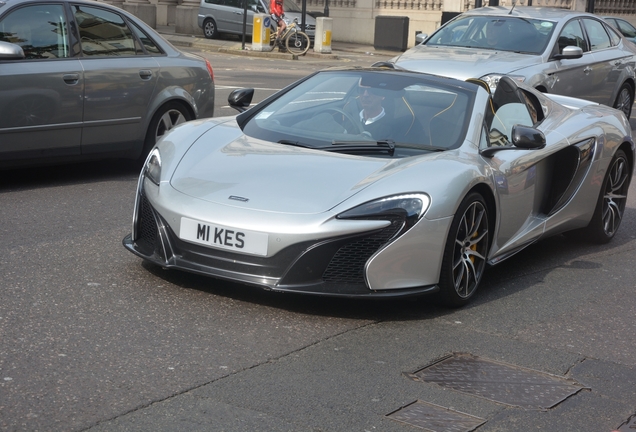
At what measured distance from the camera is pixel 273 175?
525cm

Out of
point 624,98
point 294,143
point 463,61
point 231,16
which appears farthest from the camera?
point 231,16

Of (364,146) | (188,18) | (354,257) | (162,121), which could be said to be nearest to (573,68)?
(162,121)

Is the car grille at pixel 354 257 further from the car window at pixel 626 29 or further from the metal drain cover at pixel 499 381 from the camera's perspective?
the car window at pixel 626 29

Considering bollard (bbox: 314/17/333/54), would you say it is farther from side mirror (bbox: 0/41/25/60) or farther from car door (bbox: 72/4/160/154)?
side mirror (bbox: 0/41/25/60)

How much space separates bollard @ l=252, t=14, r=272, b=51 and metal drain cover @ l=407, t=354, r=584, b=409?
2327 centimetres

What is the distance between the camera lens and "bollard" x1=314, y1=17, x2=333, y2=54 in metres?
28.7

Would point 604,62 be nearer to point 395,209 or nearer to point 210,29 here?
point 395,209

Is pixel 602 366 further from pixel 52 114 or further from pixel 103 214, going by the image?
pixel 52 114

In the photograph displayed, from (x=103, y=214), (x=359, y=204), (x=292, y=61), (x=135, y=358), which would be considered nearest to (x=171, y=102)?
(x=103, y=214)

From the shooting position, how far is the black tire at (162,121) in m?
8.88

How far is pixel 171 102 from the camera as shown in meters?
9.03

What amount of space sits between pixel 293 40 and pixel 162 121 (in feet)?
66.5

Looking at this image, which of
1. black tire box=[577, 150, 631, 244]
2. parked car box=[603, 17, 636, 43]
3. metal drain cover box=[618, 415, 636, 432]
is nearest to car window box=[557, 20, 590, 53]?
black tire box=[577, 150, 631, 244]

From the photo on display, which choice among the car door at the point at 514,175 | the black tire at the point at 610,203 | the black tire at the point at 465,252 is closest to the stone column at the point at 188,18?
the black tire at the point at 610,203
